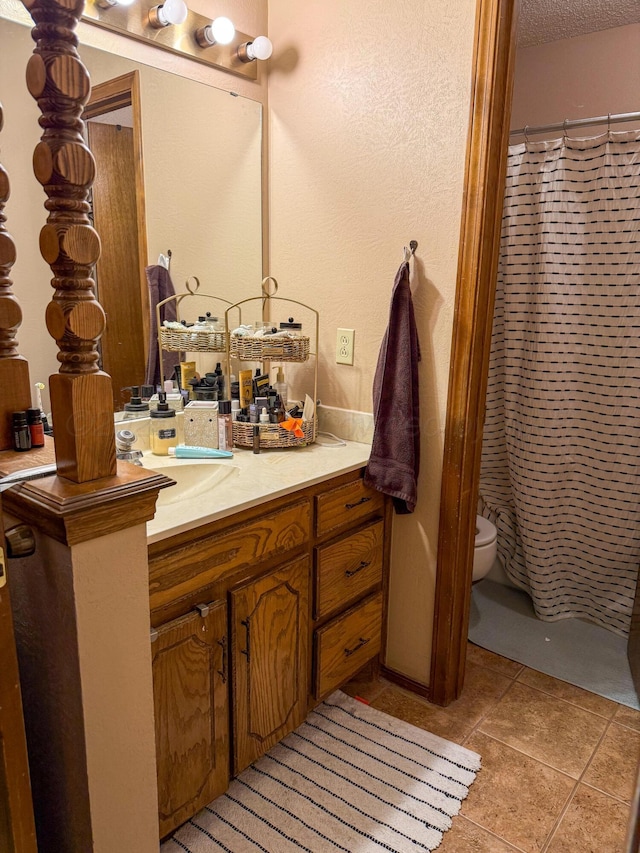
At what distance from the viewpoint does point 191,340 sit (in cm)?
205

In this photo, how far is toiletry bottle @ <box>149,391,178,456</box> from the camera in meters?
1.91

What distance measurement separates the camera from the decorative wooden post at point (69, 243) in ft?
2.80

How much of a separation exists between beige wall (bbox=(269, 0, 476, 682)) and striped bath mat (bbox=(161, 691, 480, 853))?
1.04 feet

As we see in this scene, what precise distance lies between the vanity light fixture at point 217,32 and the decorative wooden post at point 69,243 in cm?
125

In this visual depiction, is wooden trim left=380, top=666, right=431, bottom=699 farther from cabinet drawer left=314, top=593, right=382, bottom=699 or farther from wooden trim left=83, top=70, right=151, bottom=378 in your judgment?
wooden trim left=83, top=70, right=151, bottom=378

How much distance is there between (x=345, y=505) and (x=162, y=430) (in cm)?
61

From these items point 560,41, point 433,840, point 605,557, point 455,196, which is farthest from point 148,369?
point 560,41

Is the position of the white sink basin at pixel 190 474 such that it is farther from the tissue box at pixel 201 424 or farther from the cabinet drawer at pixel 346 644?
the cabinet drawer at pixel 346 644

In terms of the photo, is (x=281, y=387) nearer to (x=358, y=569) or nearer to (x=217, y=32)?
(x=358, y=569)

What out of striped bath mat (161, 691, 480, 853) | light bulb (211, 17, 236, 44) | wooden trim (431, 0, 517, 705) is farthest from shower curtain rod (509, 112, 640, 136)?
striped bath mat (161, 691, 480, 853)

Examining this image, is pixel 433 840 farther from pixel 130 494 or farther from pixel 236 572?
pixel 130 494

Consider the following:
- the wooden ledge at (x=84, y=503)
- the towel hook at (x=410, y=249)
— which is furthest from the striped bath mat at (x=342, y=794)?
the towel hook at (x=410, y=249)

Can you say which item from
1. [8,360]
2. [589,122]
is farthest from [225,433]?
[589,122]

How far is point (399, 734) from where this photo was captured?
193 cm
